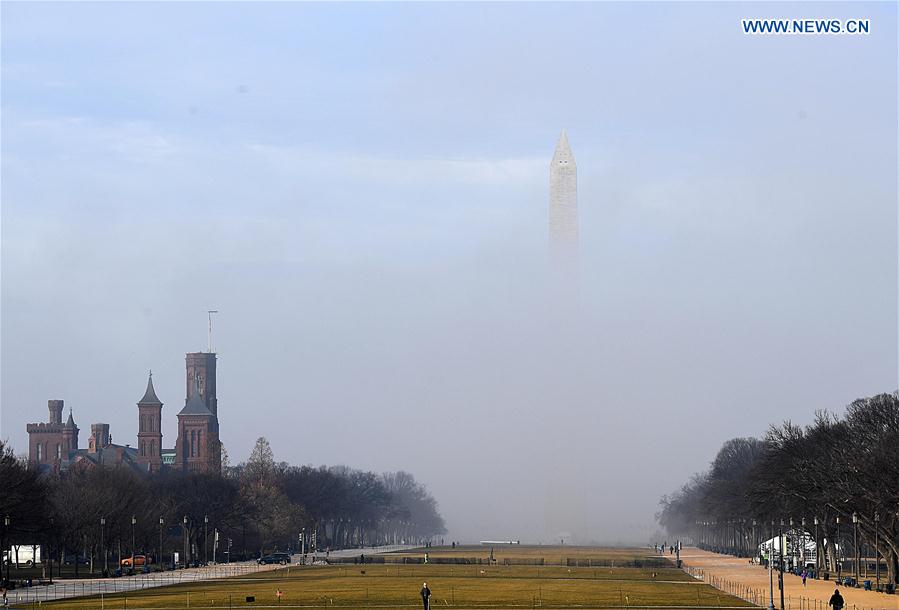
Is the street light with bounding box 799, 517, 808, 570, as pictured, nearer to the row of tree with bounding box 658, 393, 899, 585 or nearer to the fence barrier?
the row of tree with bounding box 658, 393, 899, 585

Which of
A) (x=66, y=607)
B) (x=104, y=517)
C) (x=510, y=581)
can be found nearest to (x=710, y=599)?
(x=510, y=581)

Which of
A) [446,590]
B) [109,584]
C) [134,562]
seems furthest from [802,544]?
[109,584]

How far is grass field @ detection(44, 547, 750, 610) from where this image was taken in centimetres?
8994

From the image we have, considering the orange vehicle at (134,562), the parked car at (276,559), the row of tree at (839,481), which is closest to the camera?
the row of tree at (839,481)

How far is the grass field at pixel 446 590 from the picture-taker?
89.9m

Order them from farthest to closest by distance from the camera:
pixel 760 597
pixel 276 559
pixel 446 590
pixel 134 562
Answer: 1. pixel 276 559
2. pixel 134 562
3. pixel 446 590
4. pixel 760 597

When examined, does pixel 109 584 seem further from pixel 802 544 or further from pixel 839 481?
pixel 802 544

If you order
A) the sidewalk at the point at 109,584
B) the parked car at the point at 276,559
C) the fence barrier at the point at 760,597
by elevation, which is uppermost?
the parked car at the point at 276,559

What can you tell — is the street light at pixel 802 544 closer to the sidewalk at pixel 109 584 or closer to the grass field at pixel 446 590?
the grass field at pixel 446 590

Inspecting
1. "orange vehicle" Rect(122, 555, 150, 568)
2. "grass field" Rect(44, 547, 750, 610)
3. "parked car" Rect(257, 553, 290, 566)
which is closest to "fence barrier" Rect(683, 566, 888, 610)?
"grass field" Rect(44, 547, 750, 610)

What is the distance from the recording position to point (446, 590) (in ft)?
344

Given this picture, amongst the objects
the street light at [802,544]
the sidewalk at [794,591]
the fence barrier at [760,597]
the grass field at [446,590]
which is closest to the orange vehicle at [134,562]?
the grass field at [446,590]

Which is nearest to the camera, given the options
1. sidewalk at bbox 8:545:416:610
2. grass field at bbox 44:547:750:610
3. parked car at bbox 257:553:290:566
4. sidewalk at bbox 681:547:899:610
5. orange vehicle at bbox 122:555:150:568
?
sidewalk at bbox 681:547:899:610

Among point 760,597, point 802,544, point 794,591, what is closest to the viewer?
point 760,597
